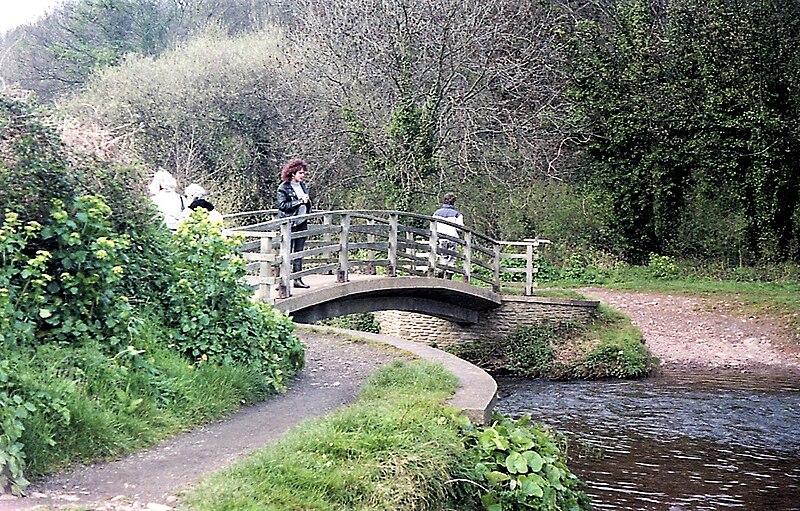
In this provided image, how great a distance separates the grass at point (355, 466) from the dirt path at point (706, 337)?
1199 cm

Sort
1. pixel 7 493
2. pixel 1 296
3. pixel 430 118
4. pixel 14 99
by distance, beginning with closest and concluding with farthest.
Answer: pixel 7 493 < pixel 1 296 < pixel 14 99 < pixel 430 118

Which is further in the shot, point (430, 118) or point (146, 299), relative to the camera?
point (430, 118)

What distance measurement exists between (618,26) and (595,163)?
3.41 metres

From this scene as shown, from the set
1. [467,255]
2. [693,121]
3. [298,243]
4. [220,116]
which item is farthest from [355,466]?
[220,116]

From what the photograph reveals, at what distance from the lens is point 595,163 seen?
24.3m

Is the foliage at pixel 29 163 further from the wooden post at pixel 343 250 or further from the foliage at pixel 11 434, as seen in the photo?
the wooden post at pixel 343 250

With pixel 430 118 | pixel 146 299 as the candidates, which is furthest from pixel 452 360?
pixel 430 118

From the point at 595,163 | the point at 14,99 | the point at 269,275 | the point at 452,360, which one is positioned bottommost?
the point at 452,360

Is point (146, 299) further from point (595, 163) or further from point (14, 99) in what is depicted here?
point (595, 163)

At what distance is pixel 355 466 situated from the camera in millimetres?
5508

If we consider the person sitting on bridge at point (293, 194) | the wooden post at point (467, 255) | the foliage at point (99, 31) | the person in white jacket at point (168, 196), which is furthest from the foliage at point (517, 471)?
the foliage at point (99, 31)

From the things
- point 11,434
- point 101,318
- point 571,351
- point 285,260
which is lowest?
point 11,434

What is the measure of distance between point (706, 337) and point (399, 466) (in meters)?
14.1

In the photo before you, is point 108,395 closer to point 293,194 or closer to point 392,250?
point 293,194
